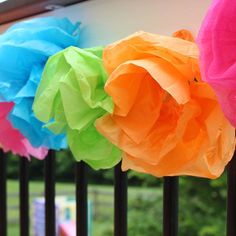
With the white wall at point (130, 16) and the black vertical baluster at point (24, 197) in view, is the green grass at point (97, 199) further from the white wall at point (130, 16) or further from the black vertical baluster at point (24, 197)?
the white wall at point (130, 16)

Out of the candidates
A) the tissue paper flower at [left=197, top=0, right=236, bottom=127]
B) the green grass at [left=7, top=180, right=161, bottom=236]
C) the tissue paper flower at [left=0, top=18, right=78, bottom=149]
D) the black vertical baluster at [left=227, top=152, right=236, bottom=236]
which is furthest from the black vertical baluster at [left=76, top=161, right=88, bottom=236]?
the green grass at [left=7, top=180, right=161, bottom=236]

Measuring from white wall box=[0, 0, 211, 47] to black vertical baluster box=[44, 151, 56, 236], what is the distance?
250 mm

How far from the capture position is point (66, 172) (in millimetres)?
5340

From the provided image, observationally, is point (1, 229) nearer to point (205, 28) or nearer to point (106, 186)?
point (205, 28)

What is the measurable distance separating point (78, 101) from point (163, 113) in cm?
9

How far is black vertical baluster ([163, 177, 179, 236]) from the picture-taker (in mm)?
587

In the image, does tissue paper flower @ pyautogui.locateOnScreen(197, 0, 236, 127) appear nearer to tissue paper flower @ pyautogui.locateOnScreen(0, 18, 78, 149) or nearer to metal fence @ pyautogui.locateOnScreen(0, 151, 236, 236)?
metal fence @ pyautogui.locateOnScreen(0, 151, 236, 236)

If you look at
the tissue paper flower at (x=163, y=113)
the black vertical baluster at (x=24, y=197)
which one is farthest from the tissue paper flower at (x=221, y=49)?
the black vertical baluster at (x=24, y=197)

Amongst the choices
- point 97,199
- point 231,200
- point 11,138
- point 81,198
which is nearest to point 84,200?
point 81,198

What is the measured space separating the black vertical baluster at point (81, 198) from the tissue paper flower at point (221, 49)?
0.40 metres

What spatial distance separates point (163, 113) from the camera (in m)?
0.45

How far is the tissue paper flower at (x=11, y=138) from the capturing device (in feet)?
2.19

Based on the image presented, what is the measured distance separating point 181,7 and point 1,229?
714mm

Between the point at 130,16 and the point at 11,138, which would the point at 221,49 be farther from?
the point at 11,138
